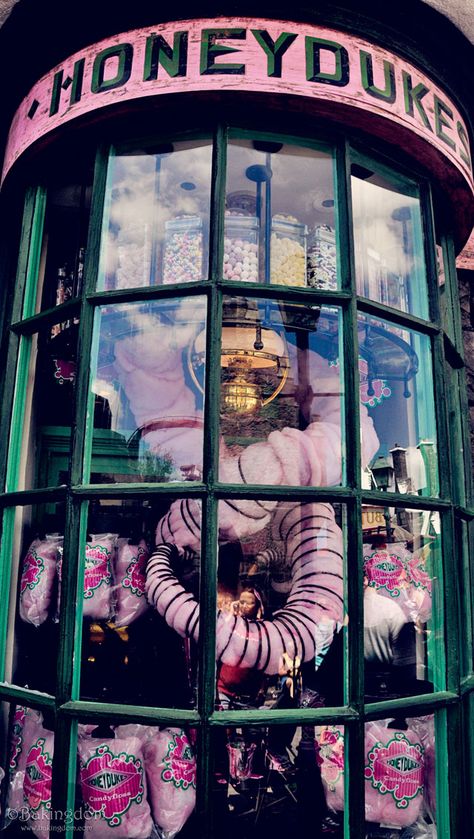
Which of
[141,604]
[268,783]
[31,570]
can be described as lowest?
[268,783]

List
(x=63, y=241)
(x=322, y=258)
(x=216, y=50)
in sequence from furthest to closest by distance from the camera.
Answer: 1. (x=63, y=241)
2. (x=322, y=258)
3. (x=216, y=50)

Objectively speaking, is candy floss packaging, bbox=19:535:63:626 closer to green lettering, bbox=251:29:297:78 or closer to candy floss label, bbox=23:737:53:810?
candy floss label, bbox=23:737:53:810

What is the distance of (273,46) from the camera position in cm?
201

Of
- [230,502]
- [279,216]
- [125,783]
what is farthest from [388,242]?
[125,783]

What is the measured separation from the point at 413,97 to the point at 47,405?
1.66m

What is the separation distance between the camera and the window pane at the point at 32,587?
2.04 metres

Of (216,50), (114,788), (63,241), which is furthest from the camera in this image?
(63,241)

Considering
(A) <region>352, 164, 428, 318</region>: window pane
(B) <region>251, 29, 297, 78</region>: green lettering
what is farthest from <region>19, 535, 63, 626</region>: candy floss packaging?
(B) <region>251, 29, 297, 78</region>: green lettering

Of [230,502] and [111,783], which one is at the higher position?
[230,502]

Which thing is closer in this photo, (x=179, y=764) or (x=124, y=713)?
(x=124, y=713)

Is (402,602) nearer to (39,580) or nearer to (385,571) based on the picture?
(385,571)

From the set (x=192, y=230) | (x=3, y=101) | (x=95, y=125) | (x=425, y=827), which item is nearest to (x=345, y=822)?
(x=425, y=827)

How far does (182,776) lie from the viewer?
1.93m

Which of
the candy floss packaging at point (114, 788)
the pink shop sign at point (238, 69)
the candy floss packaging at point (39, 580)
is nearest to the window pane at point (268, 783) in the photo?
the candy floss packaging at point (114, 788)
